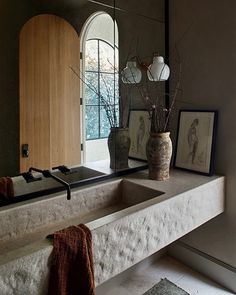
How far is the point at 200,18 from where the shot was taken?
1904 millimetres

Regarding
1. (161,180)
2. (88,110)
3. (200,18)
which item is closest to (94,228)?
(161,180)

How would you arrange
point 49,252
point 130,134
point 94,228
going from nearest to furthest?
point 49,252
point 94,228
point 130,134

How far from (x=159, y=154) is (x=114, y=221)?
0.71 meters

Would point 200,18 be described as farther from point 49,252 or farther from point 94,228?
point 49,252

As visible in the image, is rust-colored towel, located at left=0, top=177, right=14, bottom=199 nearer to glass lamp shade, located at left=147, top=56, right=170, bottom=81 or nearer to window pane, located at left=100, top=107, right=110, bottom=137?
window pane, located at left=100, top=107, right=110, bottom=137

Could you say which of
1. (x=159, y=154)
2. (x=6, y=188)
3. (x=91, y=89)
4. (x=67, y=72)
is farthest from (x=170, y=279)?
(x=67, y=72)

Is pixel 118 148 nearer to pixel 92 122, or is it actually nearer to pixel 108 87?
pixel 92 122

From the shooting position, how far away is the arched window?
179cm

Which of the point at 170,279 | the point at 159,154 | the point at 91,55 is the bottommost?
the point at 170,279

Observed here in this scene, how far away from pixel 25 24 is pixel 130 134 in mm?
1033

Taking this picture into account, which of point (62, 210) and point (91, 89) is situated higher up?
point (91, 89)

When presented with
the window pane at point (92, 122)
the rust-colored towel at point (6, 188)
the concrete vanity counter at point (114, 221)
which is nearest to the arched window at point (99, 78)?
the window pane at point (92, 122)

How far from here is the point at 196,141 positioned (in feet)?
6.35

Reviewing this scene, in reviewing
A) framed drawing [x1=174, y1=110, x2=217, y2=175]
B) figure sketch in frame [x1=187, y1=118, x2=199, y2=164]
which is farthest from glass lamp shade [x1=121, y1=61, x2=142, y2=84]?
figure sketch in frame [x1=187, y1=118, x2=199, y2=164]
